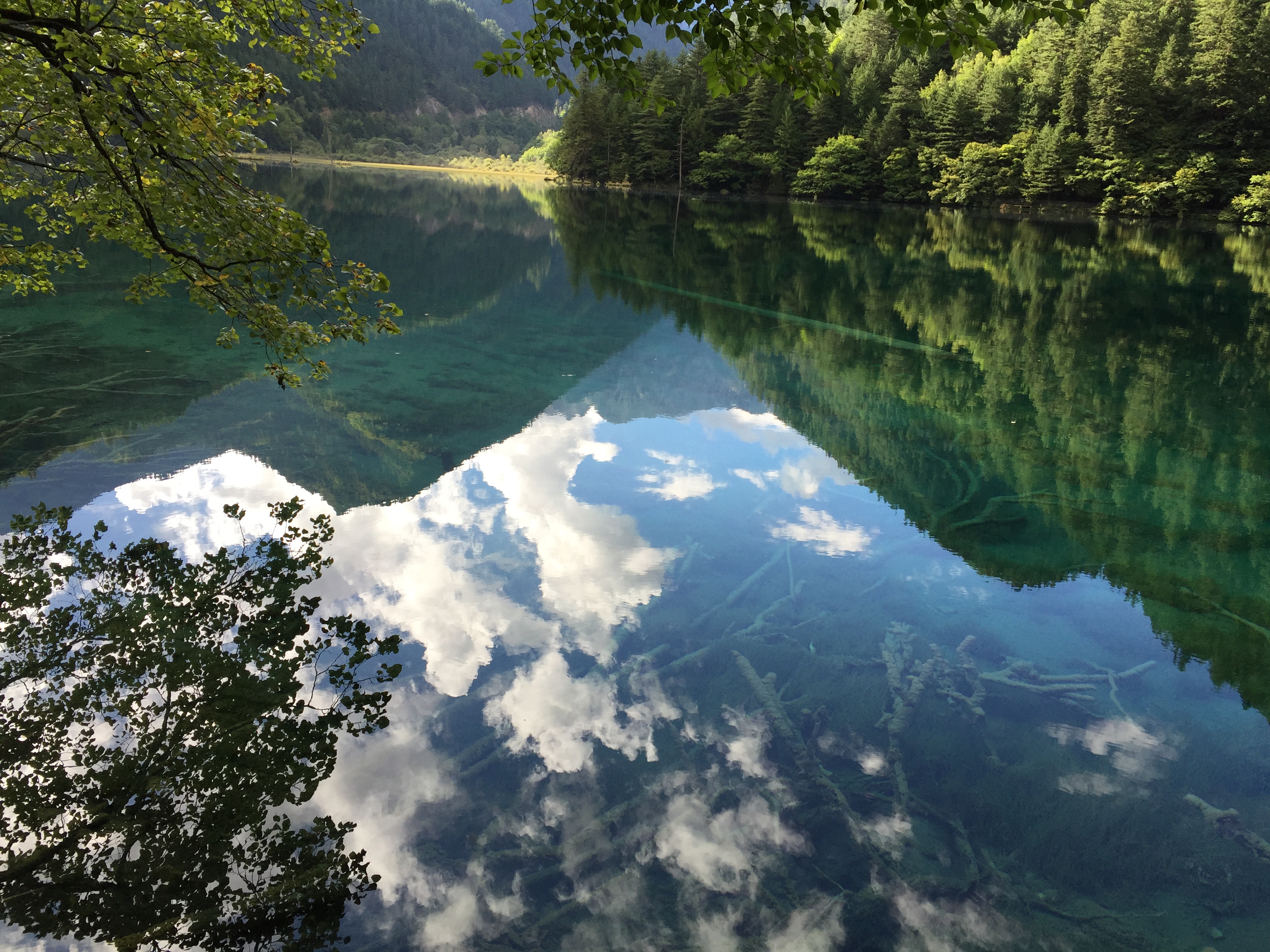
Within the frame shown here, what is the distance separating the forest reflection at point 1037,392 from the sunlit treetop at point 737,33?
493cm

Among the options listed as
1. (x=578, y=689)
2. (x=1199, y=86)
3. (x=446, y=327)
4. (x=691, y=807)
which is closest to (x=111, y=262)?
(x=446, y=327)

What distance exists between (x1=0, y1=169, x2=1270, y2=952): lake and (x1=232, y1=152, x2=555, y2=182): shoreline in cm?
10117

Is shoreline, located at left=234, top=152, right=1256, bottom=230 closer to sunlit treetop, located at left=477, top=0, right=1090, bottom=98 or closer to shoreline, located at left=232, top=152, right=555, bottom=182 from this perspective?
shoreline, located at left=232, top=152, right=555, bottom=182

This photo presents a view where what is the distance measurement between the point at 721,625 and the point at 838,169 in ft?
242

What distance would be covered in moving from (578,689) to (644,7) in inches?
163

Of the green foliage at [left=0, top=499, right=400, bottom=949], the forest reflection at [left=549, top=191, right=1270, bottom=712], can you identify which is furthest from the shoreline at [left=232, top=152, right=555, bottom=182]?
the green foliage at [left=0, top=499, right=400, bottom=949]

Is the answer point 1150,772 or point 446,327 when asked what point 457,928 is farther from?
point 446,327

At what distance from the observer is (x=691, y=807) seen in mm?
4449

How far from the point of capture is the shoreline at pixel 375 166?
11888cm

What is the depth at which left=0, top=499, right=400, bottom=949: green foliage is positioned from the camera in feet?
11.6

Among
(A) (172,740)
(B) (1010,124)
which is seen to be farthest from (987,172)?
(A) (172,740)

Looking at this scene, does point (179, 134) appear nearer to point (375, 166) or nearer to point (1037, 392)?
point (1037, 392)

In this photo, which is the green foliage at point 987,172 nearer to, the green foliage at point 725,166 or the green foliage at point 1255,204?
the green foliage at point 1255,204

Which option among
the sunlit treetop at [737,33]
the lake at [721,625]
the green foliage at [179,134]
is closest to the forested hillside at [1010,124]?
the lake at [721,625]
